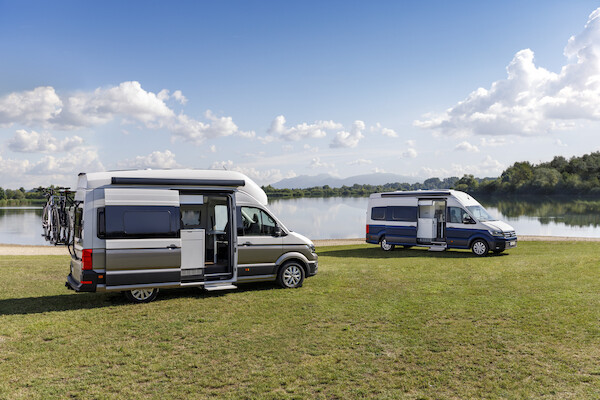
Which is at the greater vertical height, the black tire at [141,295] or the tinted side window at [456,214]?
the tinted side window at [456,214]

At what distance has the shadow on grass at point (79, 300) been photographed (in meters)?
8.69

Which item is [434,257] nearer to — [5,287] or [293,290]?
[293,290]

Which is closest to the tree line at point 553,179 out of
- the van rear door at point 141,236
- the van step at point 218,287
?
the van step at point 218,287

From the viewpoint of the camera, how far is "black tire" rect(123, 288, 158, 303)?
9.15m

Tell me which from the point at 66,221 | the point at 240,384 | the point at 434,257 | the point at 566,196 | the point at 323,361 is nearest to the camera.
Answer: the point at 240,384

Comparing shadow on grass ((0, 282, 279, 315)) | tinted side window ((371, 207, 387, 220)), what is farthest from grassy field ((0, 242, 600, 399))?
tinted side window ((371, 207, 387, 220))

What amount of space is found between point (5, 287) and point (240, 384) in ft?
27.4

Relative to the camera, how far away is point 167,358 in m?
6.04

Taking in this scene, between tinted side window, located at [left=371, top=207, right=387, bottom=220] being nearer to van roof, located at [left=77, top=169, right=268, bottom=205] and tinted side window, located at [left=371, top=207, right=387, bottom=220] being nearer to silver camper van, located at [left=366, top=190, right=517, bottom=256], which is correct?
silver camper van, located at [left=366, top=190, right=517, bottom=256]

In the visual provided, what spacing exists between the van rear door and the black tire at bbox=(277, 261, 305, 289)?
2446 mm

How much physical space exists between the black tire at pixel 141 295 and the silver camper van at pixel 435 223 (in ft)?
41.0

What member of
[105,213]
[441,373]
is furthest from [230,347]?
[105,213]

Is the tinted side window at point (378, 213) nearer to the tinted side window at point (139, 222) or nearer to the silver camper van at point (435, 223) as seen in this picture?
the silver camper van at point (435, 223)

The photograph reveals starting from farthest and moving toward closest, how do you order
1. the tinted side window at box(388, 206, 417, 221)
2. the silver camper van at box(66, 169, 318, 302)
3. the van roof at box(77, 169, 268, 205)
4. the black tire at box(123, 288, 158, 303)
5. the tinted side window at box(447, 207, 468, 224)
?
the tinted side window at box(388, 206, 417, 221) < the tinted side window at box(447, 207, 468, 224) < the black tire at box(123, 288, 158, 303) < the van roof at box(77, 169, 268, 205) < the silver camper van at box(66, 169, 318, 302)
